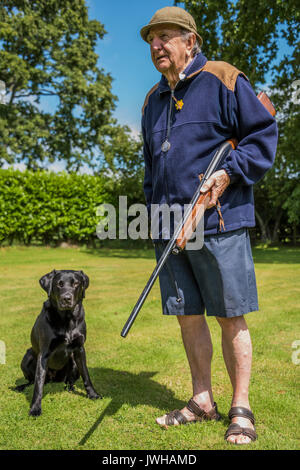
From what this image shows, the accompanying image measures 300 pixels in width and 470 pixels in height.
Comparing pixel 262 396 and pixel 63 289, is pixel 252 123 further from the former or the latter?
pixel 262 396

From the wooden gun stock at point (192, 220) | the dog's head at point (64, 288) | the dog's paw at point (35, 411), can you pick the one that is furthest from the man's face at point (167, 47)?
the dog's paw at point (35, 411)

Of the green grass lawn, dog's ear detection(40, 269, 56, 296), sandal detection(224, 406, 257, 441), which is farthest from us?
dog's ear detection(40, 269, 56, 296)

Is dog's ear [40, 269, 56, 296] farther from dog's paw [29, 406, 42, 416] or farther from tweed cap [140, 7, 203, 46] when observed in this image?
tweed cap [140, 7, 203, 46]

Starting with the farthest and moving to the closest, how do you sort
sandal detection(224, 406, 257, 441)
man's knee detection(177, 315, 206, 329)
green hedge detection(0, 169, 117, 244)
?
1. green hedge detection(0, 169, 117, 244)
2. man's knee detection(177, 315, 206, 329)
3. sandal detection(224, 406, 257, 441)

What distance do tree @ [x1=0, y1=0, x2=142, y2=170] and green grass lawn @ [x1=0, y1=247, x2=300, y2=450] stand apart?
19.1 meters

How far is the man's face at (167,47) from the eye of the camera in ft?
8.98

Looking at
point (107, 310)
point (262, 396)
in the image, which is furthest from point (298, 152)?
point (262, 396)

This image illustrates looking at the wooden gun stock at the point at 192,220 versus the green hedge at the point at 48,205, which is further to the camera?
the green hedge at the point at 48,205

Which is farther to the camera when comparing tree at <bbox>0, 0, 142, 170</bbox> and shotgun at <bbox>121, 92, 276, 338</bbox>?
tree at <bbox>0, 0, 142, 170</bbox>

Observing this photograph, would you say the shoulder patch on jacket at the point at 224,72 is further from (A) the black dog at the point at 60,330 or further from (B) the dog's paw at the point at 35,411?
(B) the dog's paw at the point at 35,411

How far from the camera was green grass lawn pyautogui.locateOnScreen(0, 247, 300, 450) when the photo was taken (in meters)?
2.83

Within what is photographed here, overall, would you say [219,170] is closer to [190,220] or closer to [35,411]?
[190,220]

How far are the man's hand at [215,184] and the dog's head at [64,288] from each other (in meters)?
1.49

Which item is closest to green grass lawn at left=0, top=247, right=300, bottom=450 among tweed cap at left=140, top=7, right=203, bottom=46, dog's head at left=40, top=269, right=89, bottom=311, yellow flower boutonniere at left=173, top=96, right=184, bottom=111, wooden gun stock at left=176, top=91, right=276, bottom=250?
dog's head at left=40, top=269, right=89, bottom=311
